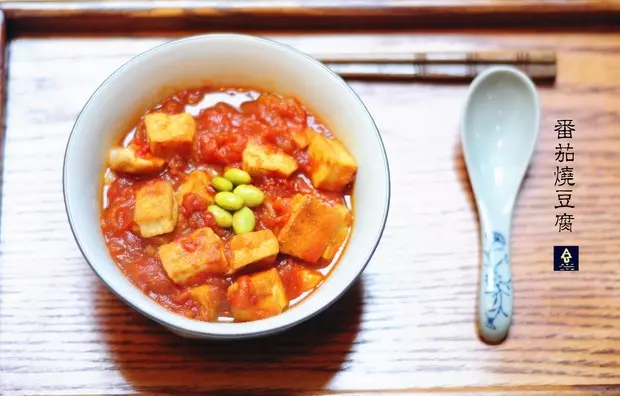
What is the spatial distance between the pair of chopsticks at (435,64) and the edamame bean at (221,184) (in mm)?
619

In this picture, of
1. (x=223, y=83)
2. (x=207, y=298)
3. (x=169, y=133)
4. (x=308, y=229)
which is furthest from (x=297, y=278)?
(x=223, y=83)

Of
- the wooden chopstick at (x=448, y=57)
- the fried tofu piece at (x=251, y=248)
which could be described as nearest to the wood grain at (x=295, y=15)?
the wooden chopstick at (x=448, y=57)

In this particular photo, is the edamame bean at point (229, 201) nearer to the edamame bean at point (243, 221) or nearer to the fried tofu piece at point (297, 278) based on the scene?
the edamame bean at point (243, 221)

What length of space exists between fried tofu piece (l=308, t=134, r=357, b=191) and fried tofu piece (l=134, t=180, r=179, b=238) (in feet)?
1.45

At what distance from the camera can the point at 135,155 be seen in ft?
6.98

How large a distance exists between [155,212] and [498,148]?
3.89 ft

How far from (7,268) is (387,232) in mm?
1220

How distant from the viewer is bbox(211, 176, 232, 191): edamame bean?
212 centimetres

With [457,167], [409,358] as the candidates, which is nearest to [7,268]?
[409,358]

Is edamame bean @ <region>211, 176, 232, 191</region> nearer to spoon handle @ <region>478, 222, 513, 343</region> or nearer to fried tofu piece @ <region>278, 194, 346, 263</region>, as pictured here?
fried tofu piece @ <region>278, 194, 346, 263</region>

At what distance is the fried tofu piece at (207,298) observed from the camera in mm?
1990

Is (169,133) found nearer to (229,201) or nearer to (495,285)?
(229,201)

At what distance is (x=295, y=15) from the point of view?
2.52 metres

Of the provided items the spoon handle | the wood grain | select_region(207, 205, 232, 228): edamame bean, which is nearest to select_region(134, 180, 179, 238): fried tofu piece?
select_region(207, 205, 232, 228): edamame bean
